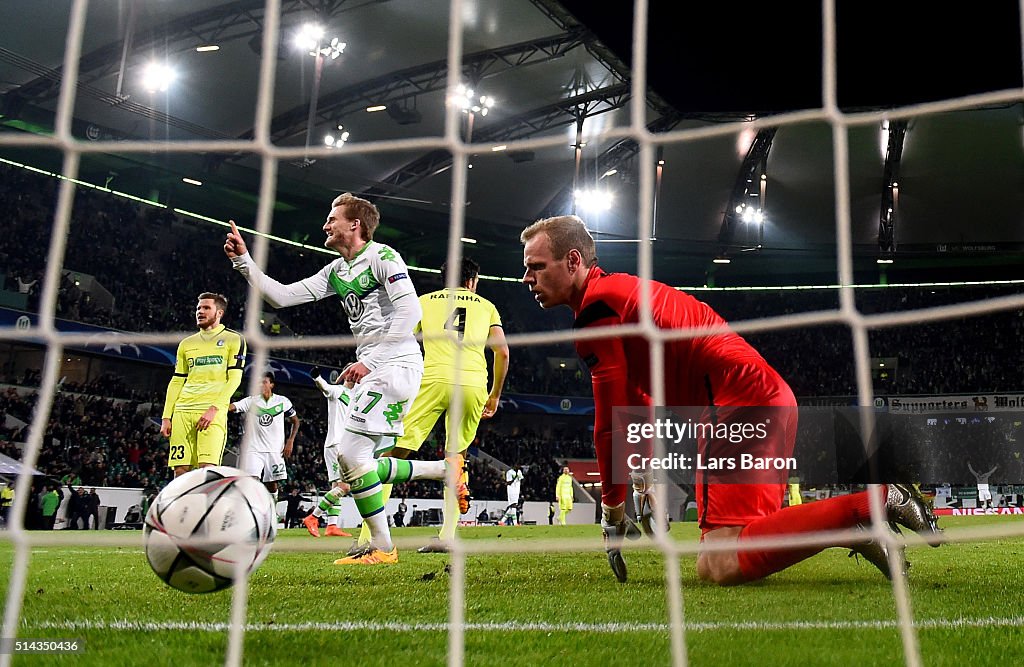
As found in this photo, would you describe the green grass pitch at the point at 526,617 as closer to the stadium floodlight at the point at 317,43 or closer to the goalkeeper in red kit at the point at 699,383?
the goalkeeper in red kit at the point at 699,383

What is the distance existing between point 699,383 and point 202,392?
4.28 metres

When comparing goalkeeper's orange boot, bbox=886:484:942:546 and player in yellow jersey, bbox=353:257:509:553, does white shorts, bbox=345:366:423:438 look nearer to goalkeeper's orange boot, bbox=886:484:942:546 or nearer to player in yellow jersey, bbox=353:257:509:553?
player in yellow jersey, bbox=353:257:509:553

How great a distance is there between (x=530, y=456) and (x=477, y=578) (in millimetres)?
19856

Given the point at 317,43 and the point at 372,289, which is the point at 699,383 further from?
the point at 317,43

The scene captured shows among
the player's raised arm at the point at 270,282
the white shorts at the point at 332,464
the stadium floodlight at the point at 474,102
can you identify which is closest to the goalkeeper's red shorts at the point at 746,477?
the player's raised arm at the point at 270,282

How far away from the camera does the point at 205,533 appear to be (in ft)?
7.60

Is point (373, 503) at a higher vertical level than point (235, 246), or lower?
lower

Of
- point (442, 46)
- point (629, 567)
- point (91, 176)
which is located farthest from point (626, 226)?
point (629, 567)

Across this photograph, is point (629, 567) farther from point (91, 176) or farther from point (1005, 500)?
point (1005, 500)

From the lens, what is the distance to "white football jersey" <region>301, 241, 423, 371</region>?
13.7ft

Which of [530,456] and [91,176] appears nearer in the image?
[91,176]

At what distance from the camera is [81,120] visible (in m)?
15.6

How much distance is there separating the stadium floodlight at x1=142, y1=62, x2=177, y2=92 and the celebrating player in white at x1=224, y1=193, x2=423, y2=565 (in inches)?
501

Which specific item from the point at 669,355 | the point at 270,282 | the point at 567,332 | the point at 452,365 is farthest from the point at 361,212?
the point at 567,332
